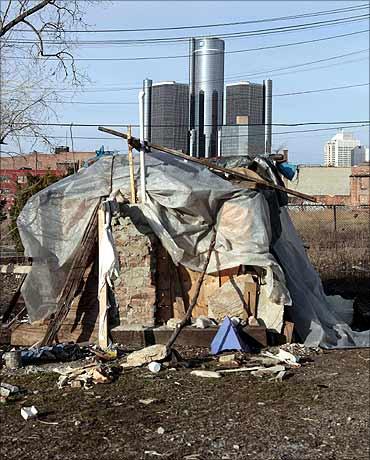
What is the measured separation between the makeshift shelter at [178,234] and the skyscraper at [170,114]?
2.89 m

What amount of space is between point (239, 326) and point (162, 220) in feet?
5.96

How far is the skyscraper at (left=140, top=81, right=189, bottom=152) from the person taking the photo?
1364 centimetres

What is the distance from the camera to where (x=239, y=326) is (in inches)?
364

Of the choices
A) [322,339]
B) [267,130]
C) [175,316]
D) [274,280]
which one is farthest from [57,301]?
[267,130]

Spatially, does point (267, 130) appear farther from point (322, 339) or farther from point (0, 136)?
point (322, 339)

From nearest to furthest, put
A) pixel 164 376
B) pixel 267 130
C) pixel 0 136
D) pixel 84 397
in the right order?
pixel 84 397, pixel 164 376, pixel 0 136, pixel 267 130

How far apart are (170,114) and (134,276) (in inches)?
247

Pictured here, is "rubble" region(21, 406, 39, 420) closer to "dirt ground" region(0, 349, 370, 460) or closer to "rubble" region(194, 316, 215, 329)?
"dirt ground" region(0, 349, 370, 460)

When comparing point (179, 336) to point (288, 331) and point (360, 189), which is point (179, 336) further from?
point (360, 189)

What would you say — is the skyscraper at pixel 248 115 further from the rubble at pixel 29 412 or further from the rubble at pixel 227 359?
the rubble at pixel 29 412

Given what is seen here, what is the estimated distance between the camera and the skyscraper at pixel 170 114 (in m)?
13.6

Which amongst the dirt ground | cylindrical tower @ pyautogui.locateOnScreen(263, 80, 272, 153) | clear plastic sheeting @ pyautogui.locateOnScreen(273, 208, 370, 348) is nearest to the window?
cylindrical tower @ pyautogui.locateOnScreen(263, 80, 272, 153)

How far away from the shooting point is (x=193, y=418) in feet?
19.9

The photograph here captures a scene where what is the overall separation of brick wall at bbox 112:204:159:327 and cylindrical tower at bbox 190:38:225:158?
6.38m
